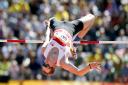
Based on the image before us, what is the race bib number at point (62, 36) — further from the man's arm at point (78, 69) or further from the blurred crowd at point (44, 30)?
the blurred crowd at point (44, 30)

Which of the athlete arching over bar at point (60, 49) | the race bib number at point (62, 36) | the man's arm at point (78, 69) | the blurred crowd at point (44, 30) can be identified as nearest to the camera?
the man's arm at point (78, 69)

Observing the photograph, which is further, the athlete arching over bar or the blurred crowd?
the blurred crowd

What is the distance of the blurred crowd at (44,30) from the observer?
16688 millimetres

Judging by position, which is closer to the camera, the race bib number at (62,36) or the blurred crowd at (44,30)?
the race bib number at (62,36)

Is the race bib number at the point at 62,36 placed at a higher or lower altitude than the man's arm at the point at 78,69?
higher

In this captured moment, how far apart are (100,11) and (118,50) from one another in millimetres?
1874

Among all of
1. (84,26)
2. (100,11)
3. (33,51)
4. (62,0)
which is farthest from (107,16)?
(84,26)

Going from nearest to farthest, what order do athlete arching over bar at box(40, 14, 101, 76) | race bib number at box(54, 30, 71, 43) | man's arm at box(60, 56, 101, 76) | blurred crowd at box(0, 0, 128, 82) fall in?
1. man's arm at box(60, 56, 101, 76)
2. athlete arching over bar at box(40, 14, 101, 76)
3. race bib number at box(54, 30, 71, 43)
4. blurred crowd at box(0, 0, 128, 82)

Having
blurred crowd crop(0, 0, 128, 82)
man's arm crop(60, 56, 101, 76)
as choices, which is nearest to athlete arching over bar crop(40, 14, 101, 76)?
man's arm crop(60, 56, 101, 76)

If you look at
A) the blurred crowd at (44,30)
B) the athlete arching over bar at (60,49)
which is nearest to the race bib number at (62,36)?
the athlete arching over bar at (60,49)

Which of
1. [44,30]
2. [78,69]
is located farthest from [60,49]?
[44,30]

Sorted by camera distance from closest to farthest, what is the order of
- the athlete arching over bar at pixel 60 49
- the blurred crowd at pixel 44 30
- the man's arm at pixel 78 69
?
the man's arm at pixel 78 69, the athlete arching over bar at pixel 60 49, the blurred crowd at pixel 44 30

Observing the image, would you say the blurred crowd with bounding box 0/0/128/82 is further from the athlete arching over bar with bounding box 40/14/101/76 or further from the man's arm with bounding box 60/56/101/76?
the man's arm with bounding box 60/56/101/76

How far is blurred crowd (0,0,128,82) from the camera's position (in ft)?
54.7
